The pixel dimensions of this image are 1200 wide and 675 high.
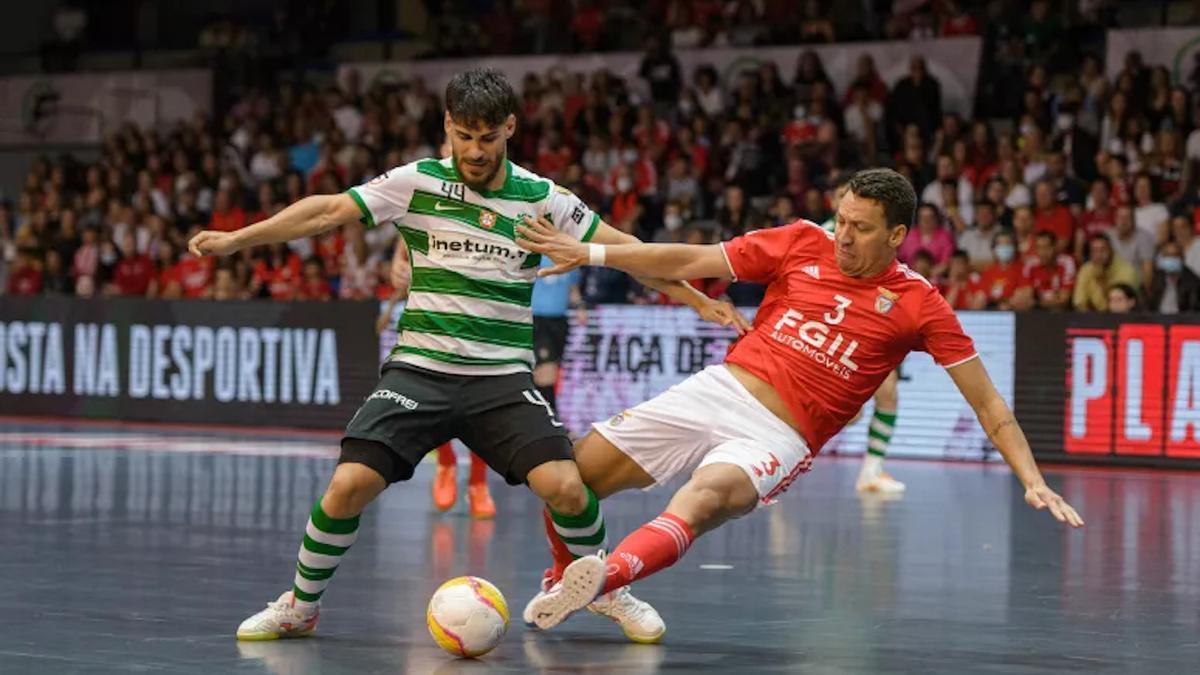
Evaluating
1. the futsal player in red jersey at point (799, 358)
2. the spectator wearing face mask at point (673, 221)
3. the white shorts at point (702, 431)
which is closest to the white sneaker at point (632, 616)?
the futsal player in red jersey at point (799, 358)

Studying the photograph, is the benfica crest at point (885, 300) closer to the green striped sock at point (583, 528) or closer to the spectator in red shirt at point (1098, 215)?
the green striped sock at point (583, 528)

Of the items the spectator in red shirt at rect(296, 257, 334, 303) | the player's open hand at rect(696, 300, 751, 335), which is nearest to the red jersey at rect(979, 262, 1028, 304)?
the spectator in red shirt at rect(296, 257, 334, 303)

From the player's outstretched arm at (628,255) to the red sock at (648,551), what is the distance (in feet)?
3.17

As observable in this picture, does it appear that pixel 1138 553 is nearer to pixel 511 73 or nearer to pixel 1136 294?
pixel 1136 294

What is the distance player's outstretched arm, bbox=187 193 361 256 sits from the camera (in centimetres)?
722

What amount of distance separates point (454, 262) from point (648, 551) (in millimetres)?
1404

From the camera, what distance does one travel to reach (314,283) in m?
21.6

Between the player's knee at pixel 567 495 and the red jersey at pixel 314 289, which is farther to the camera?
the red jersey at pixel 314 289

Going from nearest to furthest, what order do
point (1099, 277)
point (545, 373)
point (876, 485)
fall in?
point (545, 373) < point (876, 485) < point (1099, 277)

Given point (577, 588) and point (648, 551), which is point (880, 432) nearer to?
point (648, 551)

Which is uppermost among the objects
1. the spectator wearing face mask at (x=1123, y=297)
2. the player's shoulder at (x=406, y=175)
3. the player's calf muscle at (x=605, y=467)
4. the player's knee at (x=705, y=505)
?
the player's shoulder at (x=406, y=175)

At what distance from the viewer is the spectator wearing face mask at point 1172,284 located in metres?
17.9

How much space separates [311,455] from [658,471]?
1015 cm

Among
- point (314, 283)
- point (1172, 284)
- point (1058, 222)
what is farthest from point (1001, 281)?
point (314, 283)
